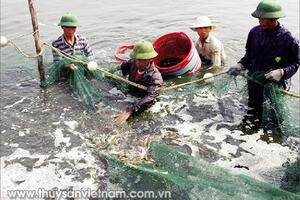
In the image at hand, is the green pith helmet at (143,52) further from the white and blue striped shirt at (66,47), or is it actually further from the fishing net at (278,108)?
the white and blue striped shirt at (66,47)

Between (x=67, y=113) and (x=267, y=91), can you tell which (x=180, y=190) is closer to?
(x=267, y=91)

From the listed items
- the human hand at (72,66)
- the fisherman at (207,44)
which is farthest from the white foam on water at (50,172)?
the fisherman at (207,44)

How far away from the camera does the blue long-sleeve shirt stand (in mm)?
5469

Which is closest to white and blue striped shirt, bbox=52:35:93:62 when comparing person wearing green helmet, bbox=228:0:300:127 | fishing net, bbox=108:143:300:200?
person wearing green helmet, bbox=228:0:300:127

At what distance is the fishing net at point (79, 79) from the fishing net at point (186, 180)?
2585 millimetres

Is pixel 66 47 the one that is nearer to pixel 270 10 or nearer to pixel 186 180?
pixel 270 10

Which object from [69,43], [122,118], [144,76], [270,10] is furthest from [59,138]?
[270,10]

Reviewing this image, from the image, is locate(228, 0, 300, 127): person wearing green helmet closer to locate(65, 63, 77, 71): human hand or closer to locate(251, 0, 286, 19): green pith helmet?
locate(251, 0, 286, 19): green pith helmet

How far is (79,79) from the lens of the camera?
681cm

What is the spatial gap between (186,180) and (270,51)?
118 inches

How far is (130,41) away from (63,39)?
3.72 meters

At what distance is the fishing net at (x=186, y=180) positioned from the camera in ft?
11.8

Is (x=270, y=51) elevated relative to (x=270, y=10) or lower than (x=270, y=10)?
lower

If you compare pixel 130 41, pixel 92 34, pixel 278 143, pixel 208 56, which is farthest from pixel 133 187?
pixel 92 34
